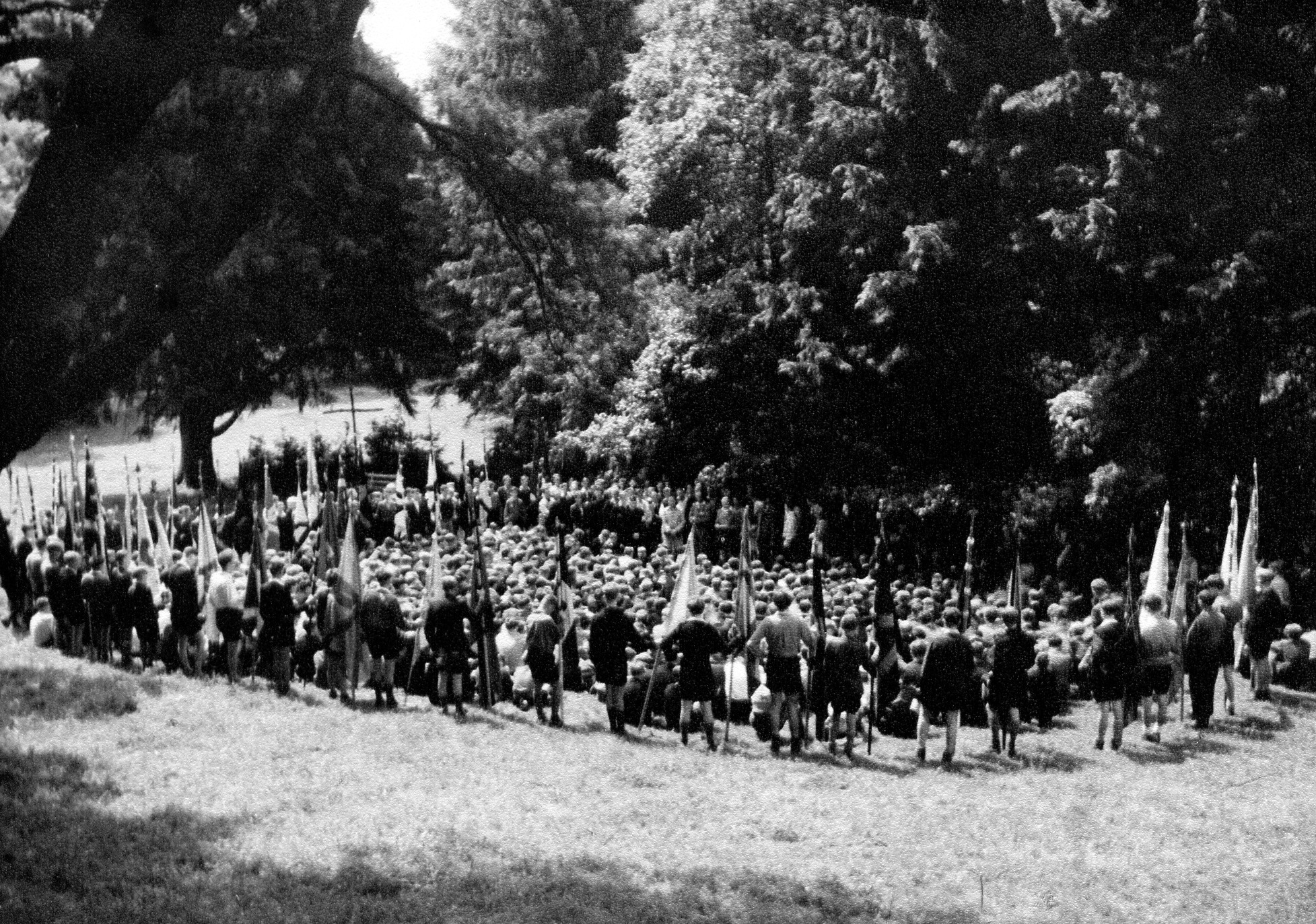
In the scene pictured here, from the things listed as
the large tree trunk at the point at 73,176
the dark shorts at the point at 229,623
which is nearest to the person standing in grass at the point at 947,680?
the dark shorts at the point at 229,623

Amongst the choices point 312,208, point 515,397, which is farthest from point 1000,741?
point 515,397

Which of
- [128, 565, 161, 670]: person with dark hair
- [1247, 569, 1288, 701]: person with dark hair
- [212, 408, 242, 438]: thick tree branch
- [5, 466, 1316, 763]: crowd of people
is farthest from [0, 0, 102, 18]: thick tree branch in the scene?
[212, 408, 242, 438]: thick tree branch

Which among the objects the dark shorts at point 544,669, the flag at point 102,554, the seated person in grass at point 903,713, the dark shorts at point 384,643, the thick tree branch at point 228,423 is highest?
the thick tree branch at point 228,423

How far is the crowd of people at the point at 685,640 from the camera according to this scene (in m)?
15.0

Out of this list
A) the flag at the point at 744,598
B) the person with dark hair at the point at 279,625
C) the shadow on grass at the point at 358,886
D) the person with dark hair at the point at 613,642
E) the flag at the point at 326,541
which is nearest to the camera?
the shadow on grass at the point at 358,886

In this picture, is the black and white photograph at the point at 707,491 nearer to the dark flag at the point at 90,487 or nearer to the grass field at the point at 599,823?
the grass field at the point at 599,823

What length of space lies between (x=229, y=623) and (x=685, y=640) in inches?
224

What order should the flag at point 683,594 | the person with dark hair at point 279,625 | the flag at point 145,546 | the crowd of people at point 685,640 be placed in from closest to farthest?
the crowd of people at point 685,640
the flag at point 683,594
the person with dark hair at point 279,625
the flag at point 145,546

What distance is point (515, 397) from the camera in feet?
129

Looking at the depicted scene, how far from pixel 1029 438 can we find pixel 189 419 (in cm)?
2274

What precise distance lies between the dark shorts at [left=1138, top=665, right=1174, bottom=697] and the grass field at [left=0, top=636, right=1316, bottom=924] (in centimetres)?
55

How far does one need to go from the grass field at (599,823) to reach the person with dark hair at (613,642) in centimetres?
55

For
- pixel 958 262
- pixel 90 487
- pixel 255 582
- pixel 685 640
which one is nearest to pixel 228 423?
pixel 90 487

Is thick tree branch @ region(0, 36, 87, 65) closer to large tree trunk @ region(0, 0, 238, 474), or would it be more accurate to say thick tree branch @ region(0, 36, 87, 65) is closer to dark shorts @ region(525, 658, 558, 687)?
large tree trunk @ region(0, 0, 238, 474)
